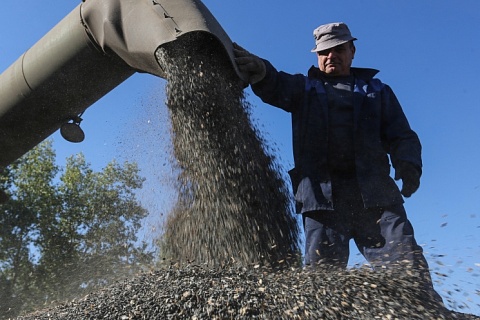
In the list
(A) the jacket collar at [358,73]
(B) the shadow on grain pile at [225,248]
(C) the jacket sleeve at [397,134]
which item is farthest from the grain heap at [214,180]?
(C) the jacket sleeve at [397,134]

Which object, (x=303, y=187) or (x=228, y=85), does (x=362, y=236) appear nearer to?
(x=303, y=187)

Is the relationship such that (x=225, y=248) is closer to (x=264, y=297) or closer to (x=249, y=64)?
(x=264, y=297)

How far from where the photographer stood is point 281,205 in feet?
11.3

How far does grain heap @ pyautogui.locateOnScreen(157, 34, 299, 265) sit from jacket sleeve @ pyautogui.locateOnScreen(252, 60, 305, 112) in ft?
0.84

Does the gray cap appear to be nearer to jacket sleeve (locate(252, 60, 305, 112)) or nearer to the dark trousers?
jacket sleeve (locate(252, 60, 305, 112))

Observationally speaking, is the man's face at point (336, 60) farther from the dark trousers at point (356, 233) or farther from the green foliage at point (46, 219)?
the green foliage at point (46, 219)

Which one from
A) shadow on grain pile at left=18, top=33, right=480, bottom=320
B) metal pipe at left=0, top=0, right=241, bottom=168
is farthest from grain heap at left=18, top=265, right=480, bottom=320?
A: metal pipe at left=0, top=0, right=241, bottom=168

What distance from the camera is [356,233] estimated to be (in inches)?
131

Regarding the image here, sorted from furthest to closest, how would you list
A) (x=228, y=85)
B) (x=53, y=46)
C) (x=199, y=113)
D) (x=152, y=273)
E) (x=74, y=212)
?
(x=74, y=212) < (x=53, y=46) < (x=228, y=85) < (x=199, y=113) < (x=152, y=273)

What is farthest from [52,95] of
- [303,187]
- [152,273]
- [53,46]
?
[303,187]

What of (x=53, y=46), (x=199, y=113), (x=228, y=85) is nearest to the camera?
(x=199, y=113)

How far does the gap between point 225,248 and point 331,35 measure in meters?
1.66

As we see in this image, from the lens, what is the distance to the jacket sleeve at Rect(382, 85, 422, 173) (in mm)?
3338

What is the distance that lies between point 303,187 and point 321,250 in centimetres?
43
